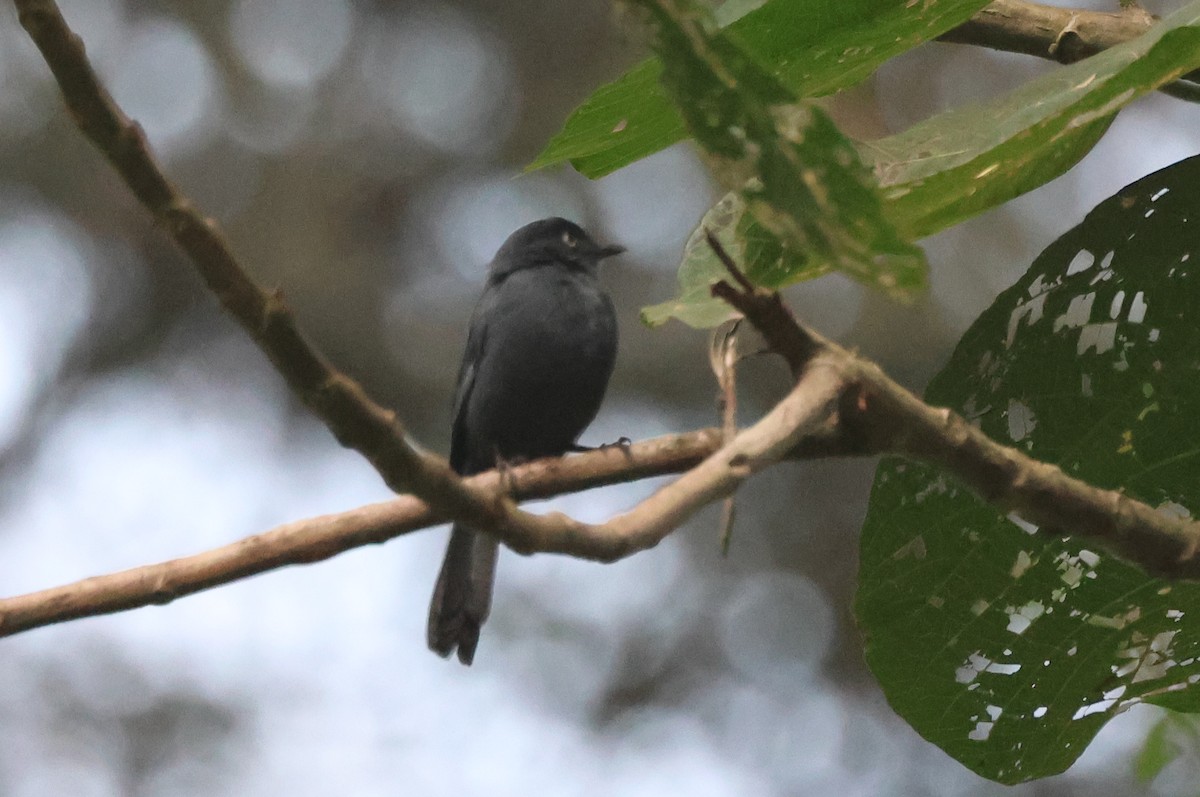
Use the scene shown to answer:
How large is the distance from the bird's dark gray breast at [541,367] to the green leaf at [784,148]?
119 inches

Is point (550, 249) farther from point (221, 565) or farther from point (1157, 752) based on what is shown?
point (221, 565)

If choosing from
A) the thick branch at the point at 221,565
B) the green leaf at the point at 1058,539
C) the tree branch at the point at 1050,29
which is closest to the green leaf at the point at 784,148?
the thick branch at the point at 221,565

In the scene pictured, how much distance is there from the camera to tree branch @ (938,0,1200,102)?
6.19 ft

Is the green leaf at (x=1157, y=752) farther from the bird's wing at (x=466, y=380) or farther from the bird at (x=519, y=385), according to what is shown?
the bird's wing at (x=466, y=380)

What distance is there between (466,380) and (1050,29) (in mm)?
2626

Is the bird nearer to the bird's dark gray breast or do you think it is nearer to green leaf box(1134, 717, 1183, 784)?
the bird's dark gray breast

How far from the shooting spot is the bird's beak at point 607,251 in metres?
4.47

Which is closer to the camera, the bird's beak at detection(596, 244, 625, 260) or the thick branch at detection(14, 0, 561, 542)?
the thick branch at detection(14, 0, 561, 542)

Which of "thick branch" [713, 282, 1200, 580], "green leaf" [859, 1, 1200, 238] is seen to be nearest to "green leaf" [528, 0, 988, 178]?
"green leaf" [859, 1, 1200, 238]

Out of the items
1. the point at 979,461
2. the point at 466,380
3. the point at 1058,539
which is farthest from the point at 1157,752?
the point at 466,380

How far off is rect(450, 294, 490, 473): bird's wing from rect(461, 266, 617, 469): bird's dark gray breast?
0.10 feet

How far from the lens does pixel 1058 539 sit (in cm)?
177

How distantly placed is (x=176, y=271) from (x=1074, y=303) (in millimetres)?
5955

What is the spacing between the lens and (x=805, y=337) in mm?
1378
